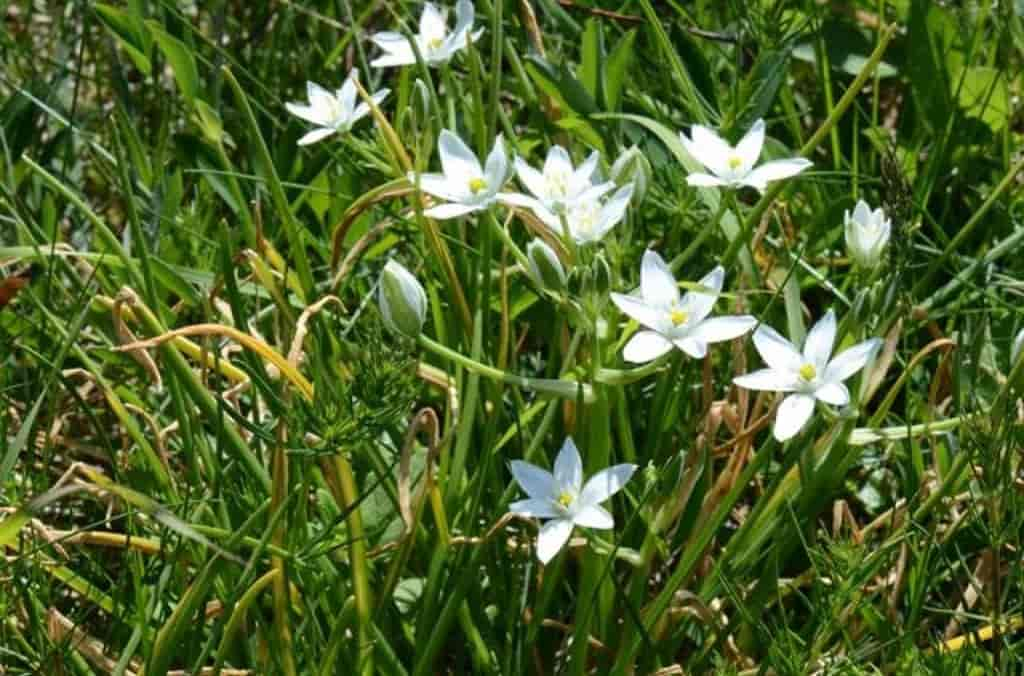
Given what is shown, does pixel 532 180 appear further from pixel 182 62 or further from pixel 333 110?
pixel 182 62

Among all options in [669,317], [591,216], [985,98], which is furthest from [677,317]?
[985,98]

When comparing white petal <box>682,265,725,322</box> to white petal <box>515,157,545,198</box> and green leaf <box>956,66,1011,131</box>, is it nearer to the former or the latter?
white petal <box>515,157,545,198</box>

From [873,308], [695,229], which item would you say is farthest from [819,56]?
[873,308]

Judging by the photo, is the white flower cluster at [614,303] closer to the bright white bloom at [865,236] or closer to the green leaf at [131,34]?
the bright white bloom at [865,236]

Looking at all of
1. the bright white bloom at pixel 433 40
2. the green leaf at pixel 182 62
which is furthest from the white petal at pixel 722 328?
the green leaf at pixel 182 62

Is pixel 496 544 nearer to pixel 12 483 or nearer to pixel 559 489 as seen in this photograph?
pixel 559 489

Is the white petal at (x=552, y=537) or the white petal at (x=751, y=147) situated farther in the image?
the white petal at (x=751, y=147)
